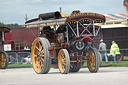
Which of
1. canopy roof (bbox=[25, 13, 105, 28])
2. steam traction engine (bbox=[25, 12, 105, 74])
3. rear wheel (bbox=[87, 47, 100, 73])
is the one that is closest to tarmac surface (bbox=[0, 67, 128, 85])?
rear wheel (bbox=[87, 47, 100, 73])

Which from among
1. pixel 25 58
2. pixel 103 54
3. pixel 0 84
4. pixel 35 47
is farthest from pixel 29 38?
pixel 0 84

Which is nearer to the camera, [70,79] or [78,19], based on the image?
[70,79]

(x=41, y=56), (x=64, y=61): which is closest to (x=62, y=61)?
(x=64, y=61)

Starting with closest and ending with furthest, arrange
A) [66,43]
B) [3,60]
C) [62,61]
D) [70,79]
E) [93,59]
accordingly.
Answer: [70,79] → [62,61] → [93,59] → [66,43] → [3,60]

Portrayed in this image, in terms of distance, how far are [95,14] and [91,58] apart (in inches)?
71.8

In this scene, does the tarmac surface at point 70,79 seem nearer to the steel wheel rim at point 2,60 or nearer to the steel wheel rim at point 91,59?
the steel wheel rim at point 91,59

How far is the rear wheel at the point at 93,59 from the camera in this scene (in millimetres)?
16641

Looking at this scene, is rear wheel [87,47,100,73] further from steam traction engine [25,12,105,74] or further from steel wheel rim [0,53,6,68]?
steel wheel rim [0,53,6,68]

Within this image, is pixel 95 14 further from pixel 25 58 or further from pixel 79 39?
pixel 25 58

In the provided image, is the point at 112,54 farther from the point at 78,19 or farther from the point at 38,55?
the point at 78,19

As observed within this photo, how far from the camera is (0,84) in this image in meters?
12.5

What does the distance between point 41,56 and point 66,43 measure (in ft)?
3.94

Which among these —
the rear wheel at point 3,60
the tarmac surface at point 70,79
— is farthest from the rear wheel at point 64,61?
the rear wheel at point 3,60

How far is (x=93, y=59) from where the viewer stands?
17.1 metres
